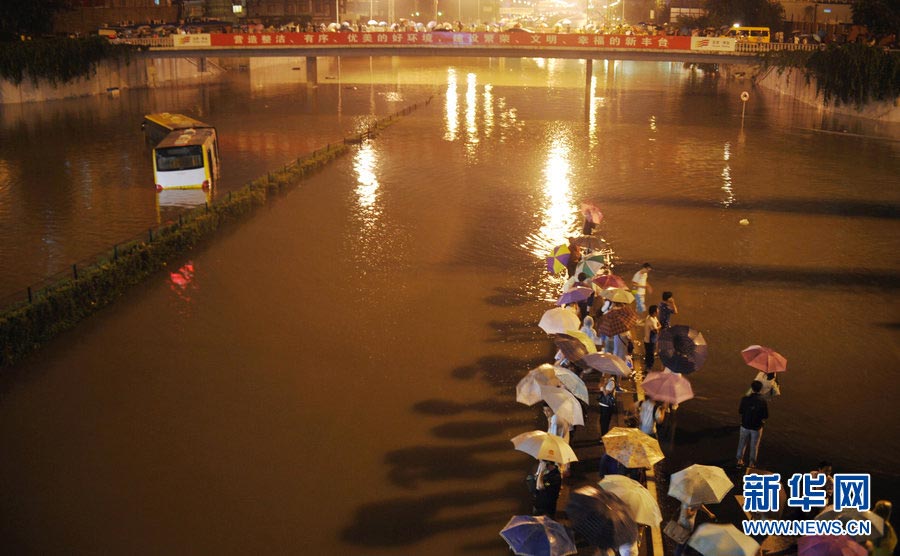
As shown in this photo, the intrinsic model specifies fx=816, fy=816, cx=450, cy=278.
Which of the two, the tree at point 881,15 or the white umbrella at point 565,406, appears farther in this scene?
the tree at point 881,15

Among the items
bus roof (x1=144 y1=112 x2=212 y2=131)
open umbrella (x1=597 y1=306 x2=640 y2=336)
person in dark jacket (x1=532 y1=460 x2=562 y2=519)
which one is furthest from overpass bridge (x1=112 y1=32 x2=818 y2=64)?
person in dark jacket (x1=532 y1=460 x2=562 y2=519)

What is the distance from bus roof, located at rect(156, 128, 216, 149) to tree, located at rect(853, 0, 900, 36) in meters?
47.4

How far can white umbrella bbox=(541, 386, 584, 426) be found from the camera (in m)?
10.8

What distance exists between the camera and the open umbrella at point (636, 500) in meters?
8.76

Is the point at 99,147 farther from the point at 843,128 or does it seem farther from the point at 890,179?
the point at 843,128

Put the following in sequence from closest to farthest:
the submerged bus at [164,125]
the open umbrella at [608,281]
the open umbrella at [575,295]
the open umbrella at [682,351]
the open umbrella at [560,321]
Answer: the open umbrella at [682,351]
the open umbrella at [560,321]
the open umbrella at [575,295]
the open umbrella at [608,281]
the submerged bus at [164,125]

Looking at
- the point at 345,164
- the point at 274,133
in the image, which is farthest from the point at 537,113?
the point at 345,164

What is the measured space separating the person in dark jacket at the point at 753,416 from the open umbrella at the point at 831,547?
3380 millimetres

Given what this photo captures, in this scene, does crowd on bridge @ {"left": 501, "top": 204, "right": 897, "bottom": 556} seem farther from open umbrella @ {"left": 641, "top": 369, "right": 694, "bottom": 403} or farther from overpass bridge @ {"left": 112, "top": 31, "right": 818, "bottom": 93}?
overpass bridge @ {"left": 112, "top": 31, "right": 818, "bottom": 93}

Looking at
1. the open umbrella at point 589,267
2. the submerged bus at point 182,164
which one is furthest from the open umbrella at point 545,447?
the submerged bus at point 182,164

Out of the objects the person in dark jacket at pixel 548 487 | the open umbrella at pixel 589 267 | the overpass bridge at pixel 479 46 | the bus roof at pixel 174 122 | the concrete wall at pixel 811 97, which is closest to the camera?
the person in dark jacket at pixel 548 487

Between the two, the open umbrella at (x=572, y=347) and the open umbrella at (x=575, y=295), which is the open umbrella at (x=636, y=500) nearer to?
the open umbrella at (x=572, y=347)

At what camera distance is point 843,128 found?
150 feet

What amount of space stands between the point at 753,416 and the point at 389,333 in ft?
25.6
